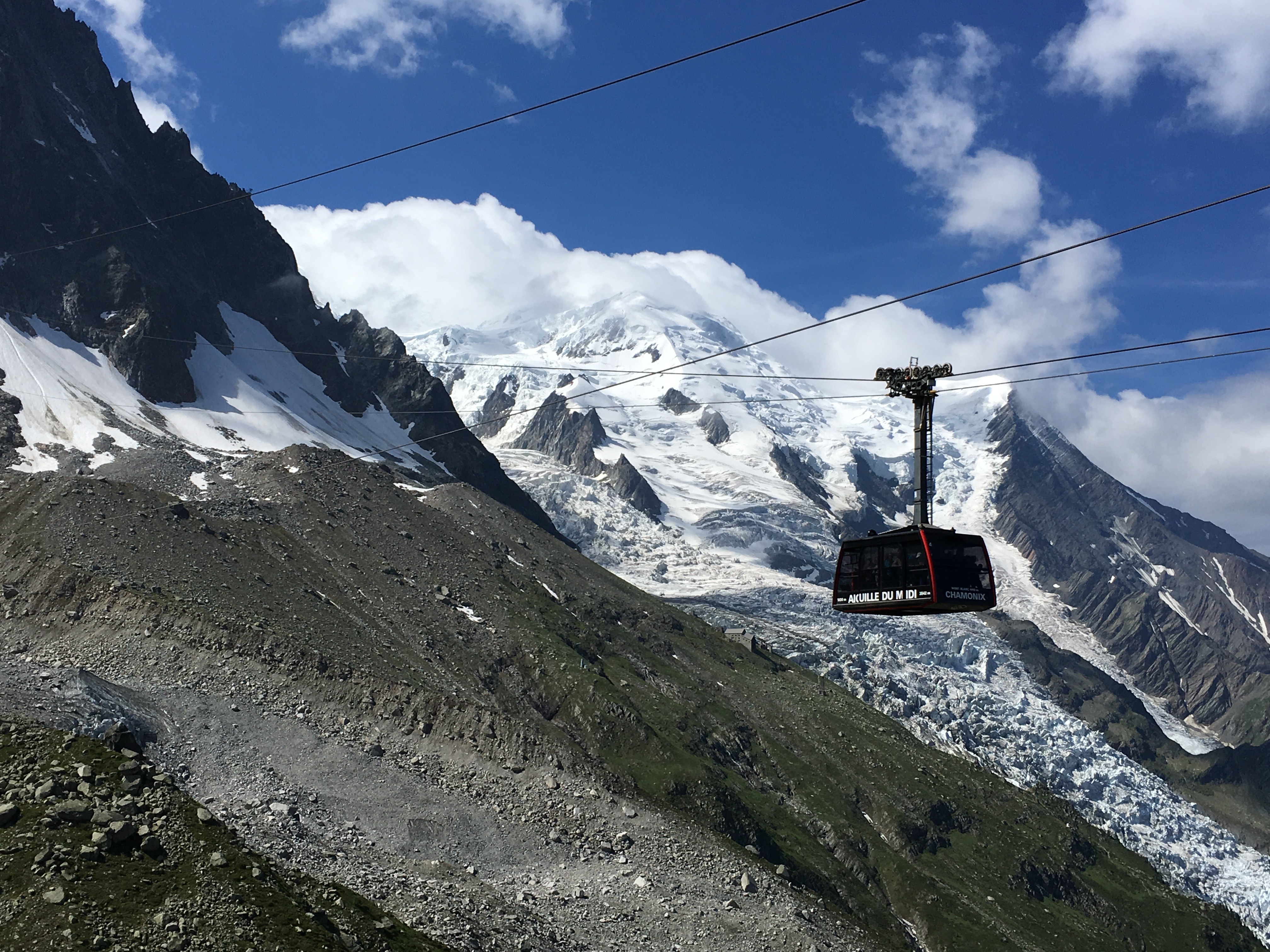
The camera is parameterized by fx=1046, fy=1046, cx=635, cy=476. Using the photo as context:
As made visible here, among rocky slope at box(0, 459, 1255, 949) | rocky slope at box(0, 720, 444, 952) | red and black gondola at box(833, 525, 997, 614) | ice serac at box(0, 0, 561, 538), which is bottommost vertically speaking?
→ rocky slope at box(0, 720, 444, 952)

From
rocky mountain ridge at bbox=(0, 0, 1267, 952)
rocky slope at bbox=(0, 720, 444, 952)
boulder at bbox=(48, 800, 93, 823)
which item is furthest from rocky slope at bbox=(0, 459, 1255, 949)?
boulder at bbox=(48, 800, 93, 823)

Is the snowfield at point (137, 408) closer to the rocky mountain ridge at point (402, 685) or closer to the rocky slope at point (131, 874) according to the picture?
the rocky mountain ridge at point (402, 685)

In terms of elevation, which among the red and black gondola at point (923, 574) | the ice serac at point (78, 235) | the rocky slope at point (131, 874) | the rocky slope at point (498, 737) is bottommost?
the rocky slope at point (131, 874)

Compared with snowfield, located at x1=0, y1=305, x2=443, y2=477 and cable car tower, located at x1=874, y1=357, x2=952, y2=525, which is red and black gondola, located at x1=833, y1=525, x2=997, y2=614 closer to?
cable car tower, located at x1=874, y1=357, x2=952, y2=525

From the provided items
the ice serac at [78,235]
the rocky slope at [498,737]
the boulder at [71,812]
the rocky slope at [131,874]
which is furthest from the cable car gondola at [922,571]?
the ice serac at [78,235]

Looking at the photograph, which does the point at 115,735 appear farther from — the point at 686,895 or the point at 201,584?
the point at 201,584

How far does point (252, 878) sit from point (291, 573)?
6860 centimetres

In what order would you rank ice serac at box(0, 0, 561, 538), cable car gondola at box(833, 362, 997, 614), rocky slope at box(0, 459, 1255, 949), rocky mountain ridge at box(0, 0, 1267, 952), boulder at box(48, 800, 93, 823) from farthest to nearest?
ice serac at box(0, 0, 561, 538) → rocky mountain ridge at box(0, 0, 1267, 952) → rocky slope at box(0, 459, 1255, 949) → cable car gondola at box(833, 362, 997, 614) → boulder at box(48, 800, 93, 823)

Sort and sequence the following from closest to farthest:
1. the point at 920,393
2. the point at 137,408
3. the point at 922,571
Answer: the point at 920,393 → the point at 922,571 → the point at 137,408

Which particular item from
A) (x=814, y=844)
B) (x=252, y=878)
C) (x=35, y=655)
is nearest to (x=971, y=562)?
(x=252, y=878)

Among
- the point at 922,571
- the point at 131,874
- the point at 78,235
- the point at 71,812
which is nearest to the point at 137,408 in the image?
the point at 78,235

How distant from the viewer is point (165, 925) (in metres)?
35.8

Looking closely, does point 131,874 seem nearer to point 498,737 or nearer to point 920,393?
point 920,393

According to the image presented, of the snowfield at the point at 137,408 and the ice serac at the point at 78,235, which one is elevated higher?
Result: the ice serac at the point at 78,235
